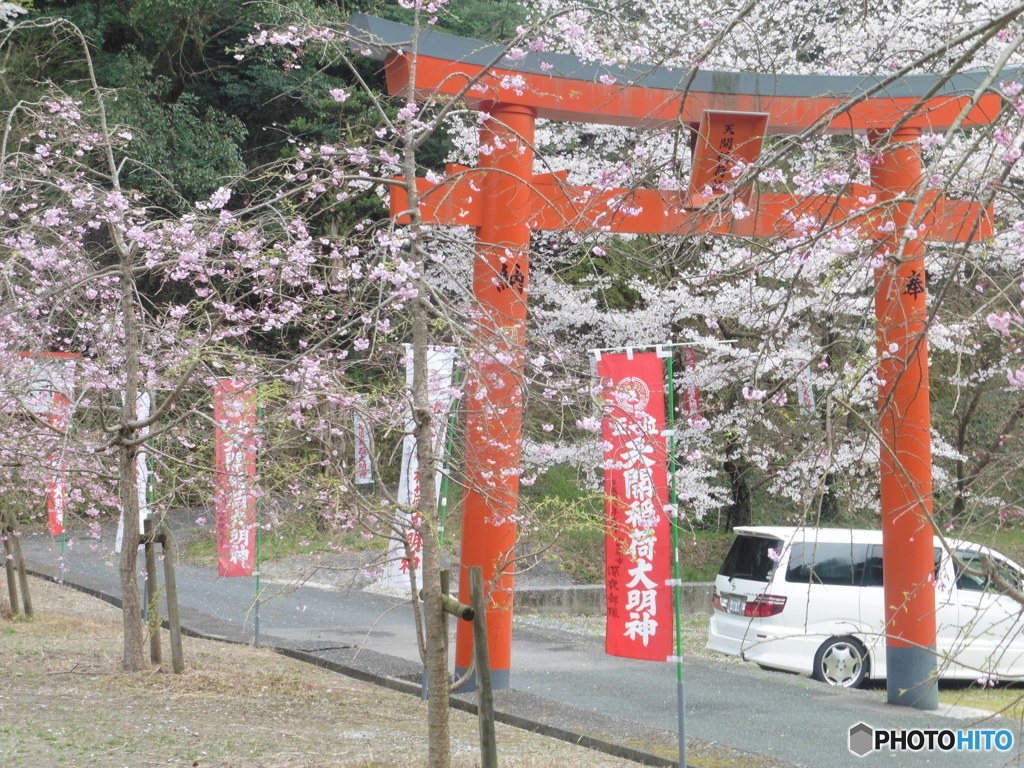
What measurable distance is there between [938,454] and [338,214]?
11.4 m

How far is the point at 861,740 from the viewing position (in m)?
7.30

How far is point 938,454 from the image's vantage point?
16891 millimetres

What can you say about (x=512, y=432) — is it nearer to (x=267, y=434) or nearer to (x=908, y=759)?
(x=267, y=434)

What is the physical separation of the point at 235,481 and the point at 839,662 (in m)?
6.01

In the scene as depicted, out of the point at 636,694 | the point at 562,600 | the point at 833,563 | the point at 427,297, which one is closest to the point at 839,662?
the point at 833,563

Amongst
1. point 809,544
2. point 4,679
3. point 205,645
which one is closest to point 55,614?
point 205,645

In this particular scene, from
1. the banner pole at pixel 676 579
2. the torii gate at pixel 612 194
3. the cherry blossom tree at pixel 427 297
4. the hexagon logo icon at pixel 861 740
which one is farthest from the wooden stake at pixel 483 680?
the hexagon logo icon at pixel 861 740

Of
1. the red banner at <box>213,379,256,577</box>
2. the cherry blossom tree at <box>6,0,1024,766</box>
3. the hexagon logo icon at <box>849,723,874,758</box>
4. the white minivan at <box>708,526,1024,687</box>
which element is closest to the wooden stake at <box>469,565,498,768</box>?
the cherry blossom tree at <box>6,0,1024,766</box>

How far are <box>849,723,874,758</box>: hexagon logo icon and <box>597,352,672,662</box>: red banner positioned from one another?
56.4 inches

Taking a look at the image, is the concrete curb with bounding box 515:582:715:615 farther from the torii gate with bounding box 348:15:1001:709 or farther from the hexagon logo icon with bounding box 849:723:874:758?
the hexagon logo icon with bounding box 849:723:874:758

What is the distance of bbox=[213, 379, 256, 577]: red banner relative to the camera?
8.17m

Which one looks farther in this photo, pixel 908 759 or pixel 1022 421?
pixel 1022 421
